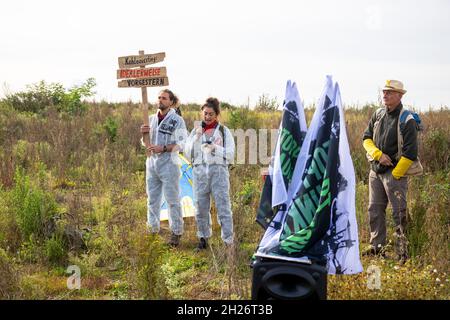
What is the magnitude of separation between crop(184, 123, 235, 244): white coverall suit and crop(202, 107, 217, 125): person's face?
114mm

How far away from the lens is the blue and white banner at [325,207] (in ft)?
12.2

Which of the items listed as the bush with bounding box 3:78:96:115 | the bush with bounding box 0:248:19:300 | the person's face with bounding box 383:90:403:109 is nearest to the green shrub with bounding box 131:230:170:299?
the bush with bounding box 0:248:19:300

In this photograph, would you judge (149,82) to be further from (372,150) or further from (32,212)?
(372,150)

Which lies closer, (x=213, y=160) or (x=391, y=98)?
(x=391, y=98)

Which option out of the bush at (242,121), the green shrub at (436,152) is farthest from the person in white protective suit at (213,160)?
the bush at (242,121)

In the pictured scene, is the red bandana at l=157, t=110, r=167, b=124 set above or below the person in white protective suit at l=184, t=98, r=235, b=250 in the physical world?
above

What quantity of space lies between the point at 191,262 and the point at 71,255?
126 cm

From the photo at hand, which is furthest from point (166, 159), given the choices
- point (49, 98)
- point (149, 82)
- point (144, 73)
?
point (49, 98)

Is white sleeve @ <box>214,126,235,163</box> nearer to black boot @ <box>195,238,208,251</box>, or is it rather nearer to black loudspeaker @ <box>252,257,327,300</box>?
black boot @ <box>195,238,208,251</box>

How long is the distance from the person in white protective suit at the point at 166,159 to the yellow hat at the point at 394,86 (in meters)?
2.32

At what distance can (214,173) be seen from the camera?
241 inches

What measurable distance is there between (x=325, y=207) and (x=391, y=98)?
101 inches

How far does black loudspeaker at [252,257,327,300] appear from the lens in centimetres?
354
